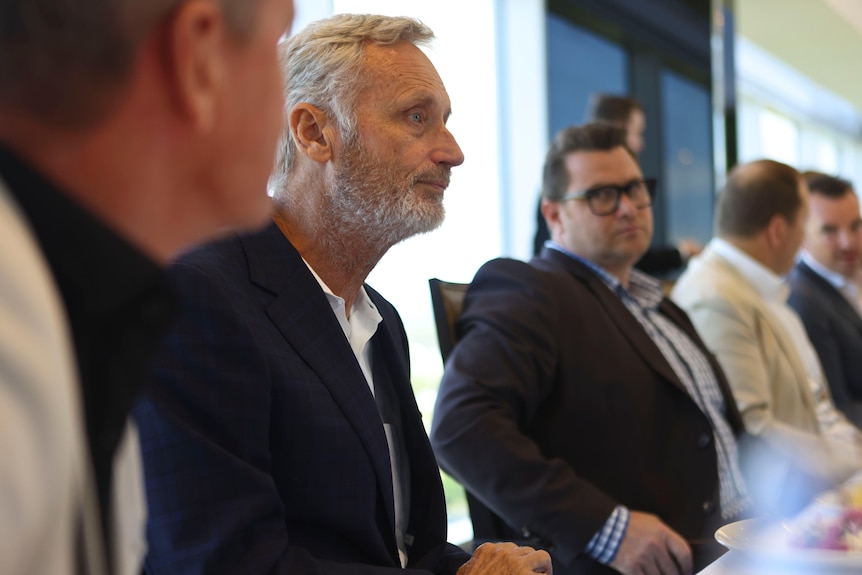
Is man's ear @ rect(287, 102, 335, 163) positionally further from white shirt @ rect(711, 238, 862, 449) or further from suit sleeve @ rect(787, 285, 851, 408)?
suit sleeve @ rect(787, 285, 851, 408)

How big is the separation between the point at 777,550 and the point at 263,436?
838 mm

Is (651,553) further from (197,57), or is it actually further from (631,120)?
(631,120)

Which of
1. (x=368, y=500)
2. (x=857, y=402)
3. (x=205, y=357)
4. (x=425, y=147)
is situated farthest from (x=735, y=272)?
(x=205, y=357)

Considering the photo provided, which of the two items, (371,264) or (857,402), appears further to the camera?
(857,402)

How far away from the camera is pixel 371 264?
5.15ft

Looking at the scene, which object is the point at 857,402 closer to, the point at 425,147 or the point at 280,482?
the point at 425,147

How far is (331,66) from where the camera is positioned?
1582mm

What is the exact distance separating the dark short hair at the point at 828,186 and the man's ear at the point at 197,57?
4.49m

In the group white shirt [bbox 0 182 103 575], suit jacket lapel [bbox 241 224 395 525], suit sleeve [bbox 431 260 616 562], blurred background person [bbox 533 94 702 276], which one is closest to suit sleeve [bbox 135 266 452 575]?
suit jacket lapel [bbox 241 224 395 525]

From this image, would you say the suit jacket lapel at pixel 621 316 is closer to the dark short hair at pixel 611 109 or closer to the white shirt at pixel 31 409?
the dark short hair at pixel 611 109

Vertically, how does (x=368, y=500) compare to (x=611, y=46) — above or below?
below

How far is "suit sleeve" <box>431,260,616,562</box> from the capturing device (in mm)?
1946

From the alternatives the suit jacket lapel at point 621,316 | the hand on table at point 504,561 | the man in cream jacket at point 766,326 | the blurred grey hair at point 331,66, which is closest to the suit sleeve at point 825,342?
the man in cream jacket at point 766,326

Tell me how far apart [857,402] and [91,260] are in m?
4.09
